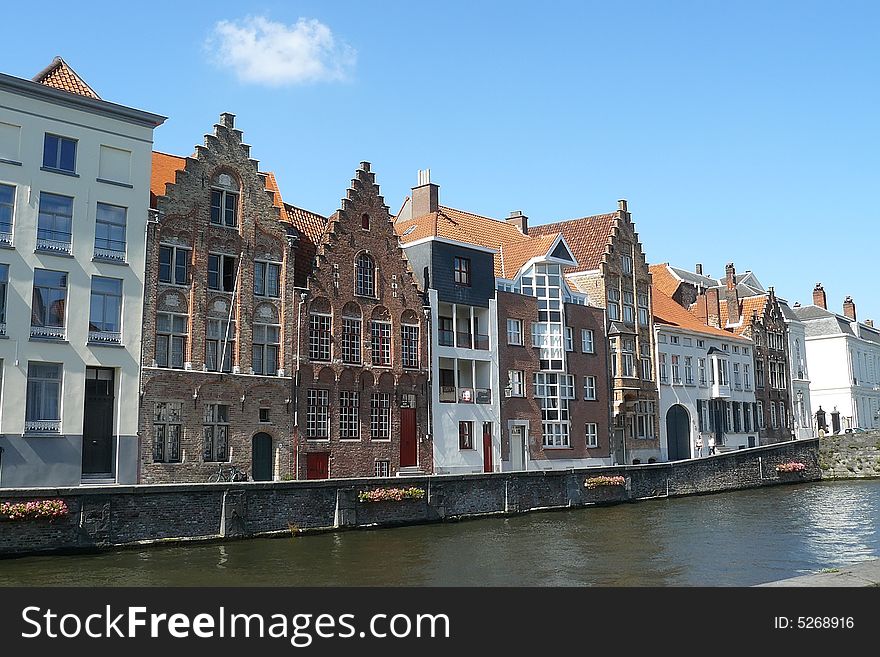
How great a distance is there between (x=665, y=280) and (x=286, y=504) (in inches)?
1938

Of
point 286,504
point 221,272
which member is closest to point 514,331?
point 221,272

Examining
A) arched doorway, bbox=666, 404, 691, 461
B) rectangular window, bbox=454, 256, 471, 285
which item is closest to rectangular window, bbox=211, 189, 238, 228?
rectangular window, bbox=454, 256, 471, 285

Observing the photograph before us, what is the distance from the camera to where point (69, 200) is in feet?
111

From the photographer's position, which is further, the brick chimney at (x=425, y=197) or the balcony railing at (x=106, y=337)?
the brick chimney at (x=425, y=197)

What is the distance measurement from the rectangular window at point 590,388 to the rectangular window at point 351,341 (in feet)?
56.5

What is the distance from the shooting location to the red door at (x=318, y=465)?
3872 centimetres

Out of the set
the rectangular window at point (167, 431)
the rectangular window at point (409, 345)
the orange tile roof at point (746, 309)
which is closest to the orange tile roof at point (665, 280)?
the orange tile roof at point (746, 309)

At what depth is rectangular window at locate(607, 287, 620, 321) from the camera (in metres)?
56.2

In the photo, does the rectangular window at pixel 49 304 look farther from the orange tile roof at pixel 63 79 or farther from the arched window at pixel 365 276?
the arched window at pixel 365 276

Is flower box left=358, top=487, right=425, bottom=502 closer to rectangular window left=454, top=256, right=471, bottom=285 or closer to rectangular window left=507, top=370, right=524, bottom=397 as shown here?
rectangular window left=507, top=370, right=524, bottom=397

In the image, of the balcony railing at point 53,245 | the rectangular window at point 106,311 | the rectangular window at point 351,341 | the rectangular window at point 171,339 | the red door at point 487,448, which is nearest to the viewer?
the balcony railing at point 53,245

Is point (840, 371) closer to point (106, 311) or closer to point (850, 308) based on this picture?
point (850, 308)

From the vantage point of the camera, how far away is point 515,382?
49.0 meters
